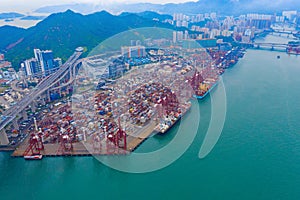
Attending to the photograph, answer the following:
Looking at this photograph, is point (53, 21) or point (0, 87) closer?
point (0, 87)

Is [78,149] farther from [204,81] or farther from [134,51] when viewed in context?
[134,51]

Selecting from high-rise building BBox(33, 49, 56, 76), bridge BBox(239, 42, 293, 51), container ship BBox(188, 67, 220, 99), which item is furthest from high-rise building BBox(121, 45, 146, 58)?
bridge BBox(239, 42, 293, 51)

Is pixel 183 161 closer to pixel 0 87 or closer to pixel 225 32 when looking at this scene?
pixel 0 87

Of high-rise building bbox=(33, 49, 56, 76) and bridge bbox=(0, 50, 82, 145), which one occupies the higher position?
high-rise building bbox=(33, 49, 56, 76)

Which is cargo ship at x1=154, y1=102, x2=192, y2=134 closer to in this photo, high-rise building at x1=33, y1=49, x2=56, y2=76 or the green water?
the green water

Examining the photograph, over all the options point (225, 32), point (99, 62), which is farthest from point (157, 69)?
point (225, 32)

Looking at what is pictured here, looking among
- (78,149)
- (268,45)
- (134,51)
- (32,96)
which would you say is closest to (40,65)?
(32,96)
